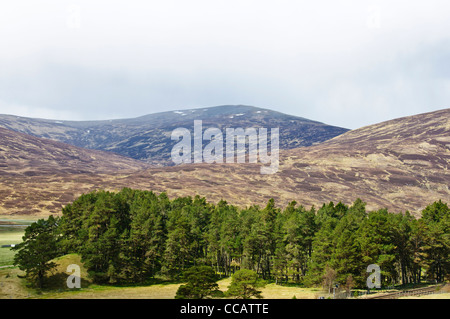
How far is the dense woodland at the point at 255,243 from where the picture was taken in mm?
69812

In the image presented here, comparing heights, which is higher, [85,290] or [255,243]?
[255,243]

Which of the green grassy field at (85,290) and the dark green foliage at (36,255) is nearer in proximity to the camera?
the green grassy field at (85,290)

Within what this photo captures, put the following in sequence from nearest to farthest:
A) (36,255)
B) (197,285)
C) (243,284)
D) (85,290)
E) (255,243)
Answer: (197,285) < (243,284) < (36,255) < (85,290) < (255,243)

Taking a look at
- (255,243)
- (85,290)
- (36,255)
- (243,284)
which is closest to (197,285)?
(243,284)

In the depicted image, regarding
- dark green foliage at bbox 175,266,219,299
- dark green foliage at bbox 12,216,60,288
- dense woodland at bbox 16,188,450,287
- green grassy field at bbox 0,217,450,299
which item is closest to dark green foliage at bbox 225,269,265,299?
dark green foliage at bbox 175,266,219,299

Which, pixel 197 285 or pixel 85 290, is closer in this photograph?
pixel 197 285

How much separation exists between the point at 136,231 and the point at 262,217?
32150 millimetres

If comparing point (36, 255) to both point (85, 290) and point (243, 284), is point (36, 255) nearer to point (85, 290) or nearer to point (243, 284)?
point (85, 290)

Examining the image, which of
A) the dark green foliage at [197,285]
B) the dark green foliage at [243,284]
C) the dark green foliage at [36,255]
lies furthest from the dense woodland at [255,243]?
the dark green foliage at [197,285]

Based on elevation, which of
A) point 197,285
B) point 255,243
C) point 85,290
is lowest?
point 85,290

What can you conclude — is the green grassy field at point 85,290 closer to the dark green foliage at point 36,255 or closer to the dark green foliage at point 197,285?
the dark green foliage at point 36,255

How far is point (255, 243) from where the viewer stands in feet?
270

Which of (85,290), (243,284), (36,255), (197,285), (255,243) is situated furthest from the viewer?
(255,243)
